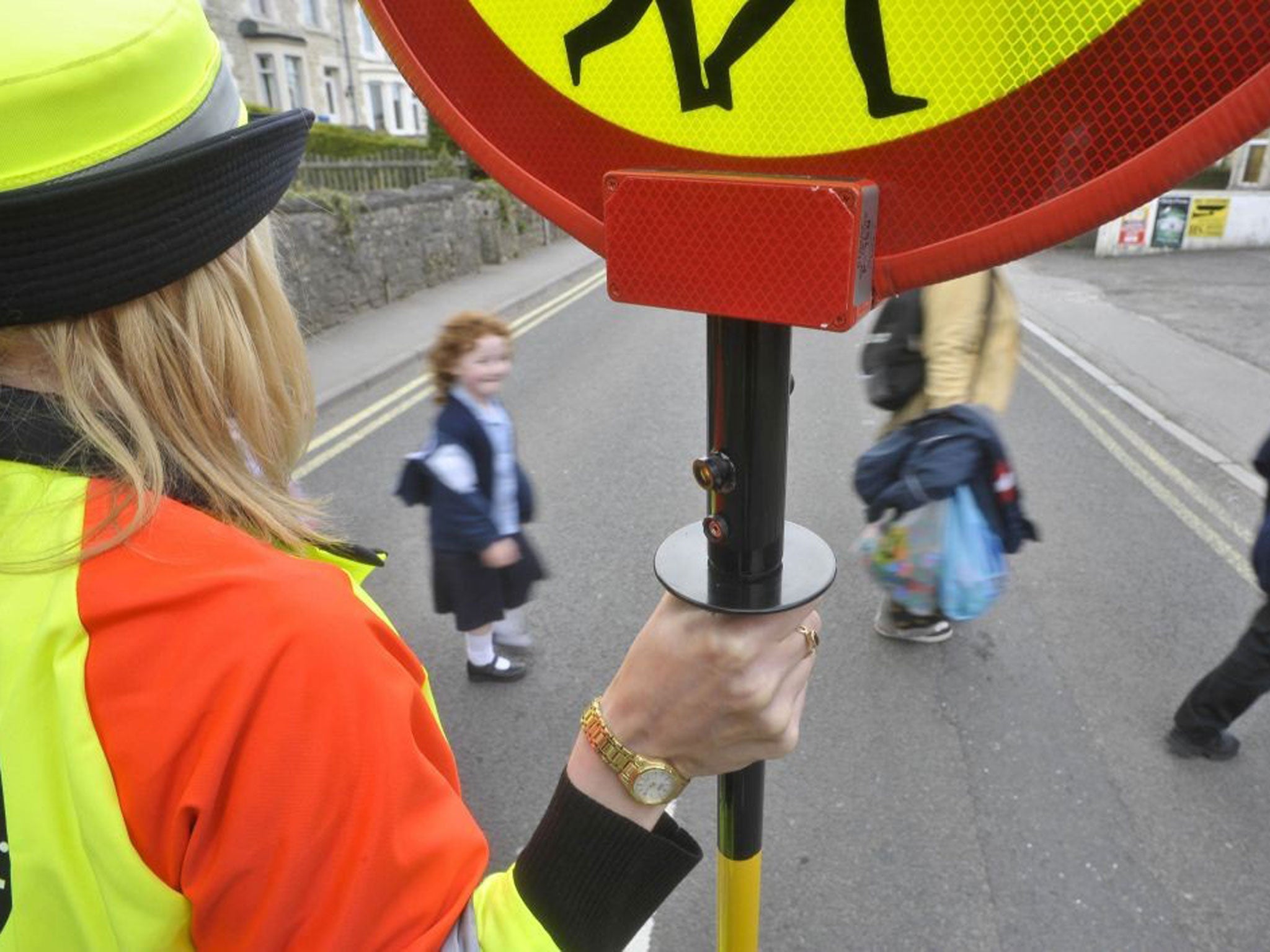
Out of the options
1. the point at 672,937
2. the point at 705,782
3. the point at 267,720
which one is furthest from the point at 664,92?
the point at 705,782

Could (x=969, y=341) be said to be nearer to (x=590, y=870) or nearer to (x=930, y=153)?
(x=590, y=870)

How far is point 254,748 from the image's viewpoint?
0.69 m

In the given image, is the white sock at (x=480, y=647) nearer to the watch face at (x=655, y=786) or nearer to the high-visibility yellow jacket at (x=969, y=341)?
the high-visibility yellow jacket at (x=969, y=341)

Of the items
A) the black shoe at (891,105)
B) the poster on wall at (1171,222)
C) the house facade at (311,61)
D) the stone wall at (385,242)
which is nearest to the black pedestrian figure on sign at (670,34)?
the black shoe at (891,105)

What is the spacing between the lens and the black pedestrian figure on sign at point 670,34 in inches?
21.0

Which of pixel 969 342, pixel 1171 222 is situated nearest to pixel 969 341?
pixel 969 342

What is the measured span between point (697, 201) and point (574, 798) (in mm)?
589

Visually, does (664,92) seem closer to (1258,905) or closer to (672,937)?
(672,937)

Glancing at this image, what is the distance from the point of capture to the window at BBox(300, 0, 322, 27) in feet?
102

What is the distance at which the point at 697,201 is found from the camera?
0.56 meters

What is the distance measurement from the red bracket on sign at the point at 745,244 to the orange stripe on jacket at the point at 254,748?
0.39 metres

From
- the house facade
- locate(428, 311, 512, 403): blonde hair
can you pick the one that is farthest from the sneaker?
the house facade

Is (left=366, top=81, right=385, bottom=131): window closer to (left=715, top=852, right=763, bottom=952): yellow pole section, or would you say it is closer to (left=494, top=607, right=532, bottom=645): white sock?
(left=494, top=607, right=532, bottom=645): white sock

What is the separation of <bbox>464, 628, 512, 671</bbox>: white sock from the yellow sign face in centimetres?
317
